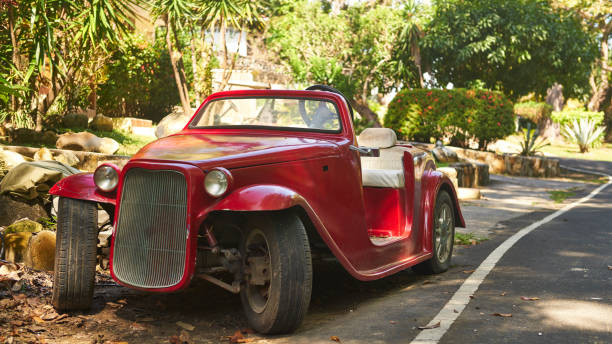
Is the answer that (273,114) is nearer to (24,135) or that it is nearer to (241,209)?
(241,209)

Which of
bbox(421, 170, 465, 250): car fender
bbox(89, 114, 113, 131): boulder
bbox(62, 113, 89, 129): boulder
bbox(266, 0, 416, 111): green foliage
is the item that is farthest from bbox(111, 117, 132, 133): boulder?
bbox(266, 0, 416, 111): green foliage

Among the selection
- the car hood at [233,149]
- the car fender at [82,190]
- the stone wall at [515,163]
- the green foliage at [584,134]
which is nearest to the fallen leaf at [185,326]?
the car fender at [82,190]

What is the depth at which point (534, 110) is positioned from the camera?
3750 cm

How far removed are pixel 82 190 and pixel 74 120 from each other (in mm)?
10709

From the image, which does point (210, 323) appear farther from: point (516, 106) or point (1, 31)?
point (516, 106)

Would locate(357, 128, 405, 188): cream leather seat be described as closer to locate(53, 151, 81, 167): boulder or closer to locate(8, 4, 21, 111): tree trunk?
locate(53, 151, 81, 167): boulder

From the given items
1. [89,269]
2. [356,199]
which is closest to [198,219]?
[89,269]

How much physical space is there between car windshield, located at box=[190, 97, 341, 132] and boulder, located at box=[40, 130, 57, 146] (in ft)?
23.3

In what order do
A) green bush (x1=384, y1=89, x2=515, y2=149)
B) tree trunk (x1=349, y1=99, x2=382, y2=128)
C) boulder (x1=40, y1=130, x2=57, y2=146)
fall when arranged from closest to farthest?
boulder (x1=40, y1=130, x2=57, y2=146) < green bush (x1=384, y1=89, x2=515, y2=149) < tree trunk (x1=349, y1=99, x2=382, y2=128)

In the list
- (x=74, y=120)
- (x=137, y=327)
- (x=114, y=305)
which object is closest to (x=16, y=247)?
(x=114, y=305)

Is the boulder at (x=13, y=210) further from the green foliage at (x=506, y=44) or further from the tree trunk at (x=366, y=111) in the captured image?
the green foliage at (x=506, y=44)

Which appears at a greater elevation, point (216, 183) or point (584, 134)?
point (584, 134)

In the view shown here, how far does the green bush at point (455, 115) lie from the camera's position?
2412 centimetres

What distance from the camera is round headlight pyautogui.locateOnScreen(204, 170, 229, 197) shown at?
4.28 meters
